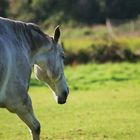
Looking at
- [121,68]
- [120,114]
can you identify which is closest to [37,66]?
[120,114]

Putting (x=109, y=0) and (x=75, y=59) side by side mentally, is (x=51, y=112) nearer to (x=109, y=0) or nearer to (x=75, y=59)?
(x=75, y=59)

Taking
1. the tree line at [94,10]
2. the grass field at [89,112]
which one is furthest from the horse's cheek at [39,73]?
the tree line at [94,10]

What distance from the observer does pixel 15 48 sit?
8.09 meters

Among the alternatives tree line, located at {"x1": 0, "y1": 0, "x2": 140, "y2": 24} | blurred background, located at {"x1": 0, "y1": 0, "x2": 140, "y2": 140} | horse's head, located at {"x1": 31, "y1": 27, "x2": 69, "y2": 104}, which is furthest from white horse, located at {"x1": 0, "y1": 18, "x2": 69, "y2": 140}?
tree line, located at {"x1": 0, "y1": 0, "x2": 140, "y2": 24}

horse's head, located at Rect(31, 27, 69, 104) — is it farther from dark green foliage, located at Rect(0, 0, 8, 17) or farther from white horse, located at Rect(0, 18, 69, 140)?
dark green foliage, located at Rect(0, 0, 8, 17)

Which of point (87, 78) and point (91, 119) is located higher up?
point (91, 119)

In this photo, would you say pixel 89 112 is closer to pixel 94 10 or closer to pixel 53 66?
pixel 53 66

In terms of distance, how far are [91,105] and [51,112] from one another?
66.6 inches

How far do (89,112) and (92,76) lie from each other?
36.3 feet

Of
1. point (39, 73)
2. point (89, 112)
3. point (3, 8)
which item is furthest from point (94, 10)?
point (39, 73)

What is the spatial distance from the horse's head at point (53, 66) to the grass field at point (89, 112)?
1.51m

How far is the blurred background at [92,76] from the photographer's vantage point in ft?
37.6

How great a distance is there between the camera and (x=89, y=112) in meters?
14.1

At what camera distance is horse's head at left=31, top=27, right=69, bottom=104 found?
8.93 meters
